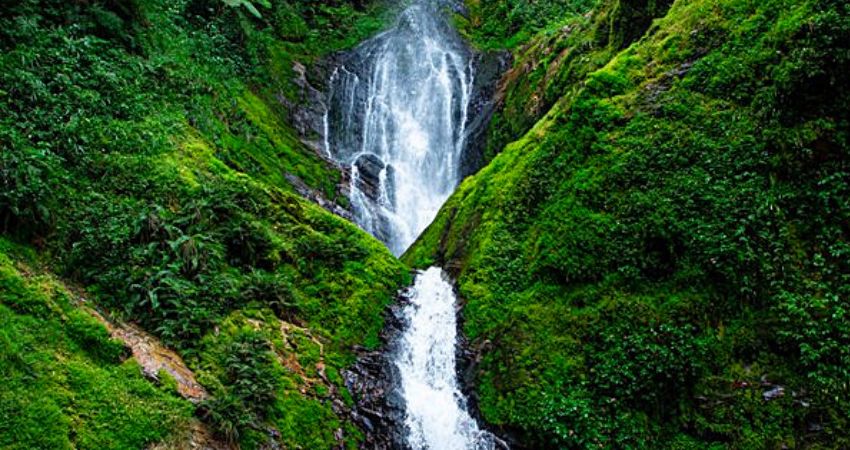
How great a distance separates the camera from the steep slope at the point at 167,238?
7023 mm

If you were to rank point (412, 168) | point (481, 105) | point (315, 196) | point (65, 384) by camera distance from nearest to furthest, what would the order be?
point (65, 384) < point (315, 196) < point (412, 168) < point (481, 105)

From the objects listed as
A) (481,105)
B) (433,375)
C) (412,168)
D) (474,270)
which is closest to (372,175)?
(412,168)

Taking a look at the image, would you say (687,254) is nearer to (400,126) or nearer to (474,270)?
(474,270)

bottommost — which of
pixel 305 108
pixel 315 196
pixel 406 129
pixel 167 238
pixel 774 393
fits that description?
pixel 315 196

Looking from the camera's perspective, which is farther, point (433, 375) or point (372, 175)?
point (372, 175)

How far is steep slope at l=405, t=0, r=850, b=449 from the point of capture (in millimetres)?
7297

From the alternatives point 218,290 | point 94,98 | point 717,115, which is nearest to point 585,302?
point 717,115

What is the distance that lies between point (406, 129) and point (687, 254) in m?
15.6

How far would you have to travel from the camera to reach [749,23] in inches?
367

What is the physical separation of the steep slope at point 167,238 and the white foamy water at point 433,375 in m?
0.75

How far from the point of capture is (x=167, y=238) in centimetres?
870

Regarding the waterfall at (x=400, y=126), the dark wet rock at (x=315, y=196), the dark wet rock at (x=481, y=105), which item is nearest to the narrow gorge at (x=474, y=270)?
the dark wet rock at (x=315, y=196)

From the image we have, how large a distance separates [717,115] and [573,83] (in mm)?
6238

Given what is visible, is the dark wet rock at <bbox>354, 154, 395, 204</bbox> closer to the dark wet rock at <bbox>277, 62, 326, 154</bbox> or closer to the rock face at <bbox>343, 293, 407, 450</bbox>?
the dark wet rock at <bbox>277, 62, 326, 154</bbox>
